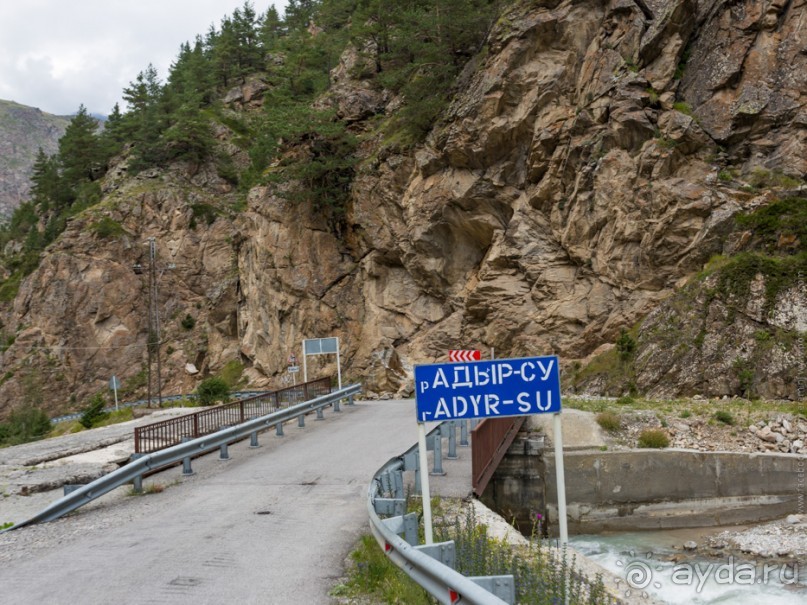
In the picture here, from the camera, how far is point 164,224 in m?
58.3

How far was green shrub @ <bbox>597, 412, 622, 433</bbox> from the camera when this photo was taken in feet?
59.1

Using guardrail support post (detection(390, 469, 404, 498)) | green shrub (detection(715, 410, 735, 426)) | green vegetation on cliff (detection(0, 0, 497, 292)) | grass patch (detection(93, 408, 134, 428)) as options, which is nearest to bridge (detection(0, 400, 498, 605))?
guardrail support post (detection(390, 469, 404, 498))

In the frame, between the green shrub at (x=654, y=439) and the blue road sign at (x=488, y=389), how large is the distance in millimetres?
12759

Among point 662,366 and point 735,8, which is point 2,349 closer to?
point 662,366

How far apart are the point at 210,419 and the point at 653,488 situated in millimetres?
12722

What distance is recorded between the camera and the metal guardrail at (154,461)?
938cm

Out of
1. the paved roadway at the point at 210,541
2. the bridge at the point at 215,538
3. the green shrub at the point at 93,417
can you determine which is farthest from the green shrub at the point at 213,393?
the paved roadway at the point at 210,541

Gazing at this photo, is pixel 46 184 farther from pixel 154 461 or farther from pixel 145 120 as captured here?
pixel 154 461

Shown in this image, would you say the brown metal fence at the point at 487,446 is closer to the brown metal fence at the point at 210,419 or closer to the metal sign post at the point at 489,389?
the metal sign post at the point at 489,389

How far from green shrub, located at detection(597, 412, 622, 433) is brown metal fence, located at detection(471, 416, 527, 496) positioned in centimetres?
287

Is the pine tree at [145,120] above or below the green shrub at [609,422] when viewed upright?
above

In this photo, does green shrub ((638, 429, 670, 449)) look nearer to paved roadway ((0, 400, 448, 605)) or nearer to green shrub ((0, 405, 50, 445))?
paved roadway ((0, 400, 448, 605))

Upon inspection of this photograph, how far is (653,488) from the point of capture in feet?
54.2

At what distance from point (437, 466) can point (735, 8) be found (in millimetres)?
27330
